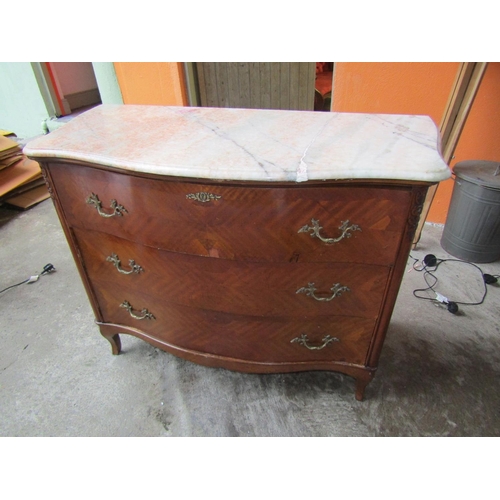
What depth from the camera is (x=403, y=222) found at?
37.9 inches

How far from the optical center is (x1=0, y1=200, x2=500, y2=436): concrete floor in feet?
4.61

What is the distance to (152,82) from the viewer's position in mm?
2375

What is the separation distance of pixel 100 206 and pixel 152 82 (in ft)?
5.22

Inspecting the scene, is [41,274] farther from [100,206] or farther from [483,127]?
[483,127]

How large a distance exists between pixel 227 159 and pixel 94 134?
21.1 inches

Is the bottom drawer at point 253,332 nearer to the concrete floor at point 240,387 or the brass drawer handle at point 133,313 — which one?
the brass drawer handle at point 133,313

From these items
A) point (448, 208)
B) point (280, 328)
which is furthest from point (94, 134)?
point (448, 208)

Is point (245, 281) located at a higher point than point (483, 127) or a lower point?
lower

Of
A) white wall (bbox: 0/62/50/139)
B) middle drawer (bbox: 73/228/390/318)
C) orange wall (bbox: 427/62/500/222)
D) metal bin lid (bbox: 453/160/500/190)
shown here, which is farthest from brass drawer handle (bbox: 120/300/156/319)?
white wall (bbox: 0/62/50/139)

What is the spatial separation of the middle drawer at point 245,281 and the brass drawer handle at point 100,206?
0.36ft

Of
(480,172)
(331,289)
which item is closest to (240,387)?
(331,289)

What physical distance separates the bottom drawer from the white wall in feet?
12.4

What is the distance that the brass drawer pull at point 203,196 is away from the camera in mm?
982

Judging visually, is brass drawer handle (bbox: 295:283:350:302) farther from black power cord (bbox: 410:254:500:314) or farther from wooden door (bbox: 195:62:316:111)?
wooden door (bbox: 195:62:316:111)
